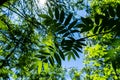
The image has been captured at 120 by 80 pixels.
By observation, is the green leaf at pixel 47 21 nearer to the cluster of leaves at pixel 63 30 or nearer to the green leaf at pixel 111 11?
the cluster of leaves at pixel 63 30

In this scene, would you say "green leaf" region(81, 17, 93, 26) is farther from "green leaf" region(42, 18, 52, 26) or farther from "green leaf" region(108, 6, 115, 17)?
"green leaf" region(42, 18, 52, 26)

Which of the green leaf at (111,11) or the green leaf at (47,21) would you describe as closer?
the green leaf at (111,11)

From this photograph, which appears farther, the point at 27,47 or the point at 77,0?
the point at 77,0

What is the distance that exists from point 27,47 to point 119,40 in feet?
34.4

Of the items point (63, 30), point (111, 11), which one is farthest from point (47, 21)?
point (111, 11)

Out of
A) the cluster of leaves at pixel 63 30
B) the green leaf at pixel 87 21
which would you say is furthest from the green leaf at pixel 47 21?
the green leaf at pixel 87 21

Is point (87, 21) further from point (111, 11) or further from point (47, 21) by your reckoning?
point (47, 21)

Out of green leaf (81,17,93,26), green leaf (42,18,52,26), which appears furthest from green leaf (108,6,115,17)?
green leaf (42,18,52,26)

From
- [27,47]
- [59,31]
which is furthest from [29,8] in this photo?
[59,31]

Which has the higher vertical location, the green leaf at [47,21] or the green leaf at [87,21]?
the green leaf at [47,21]

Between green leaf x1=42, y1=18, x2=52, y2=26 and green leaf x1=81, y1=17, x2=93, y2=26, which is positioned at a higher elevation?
green leaf x1=42, y1=18, x2=52, y2=26

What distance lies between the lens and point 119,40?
1.75m

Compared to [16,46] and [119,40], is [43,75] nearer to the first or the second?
[16,46]

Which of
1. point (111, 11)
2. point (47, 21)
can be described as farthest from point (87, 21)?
point (47, 21)
